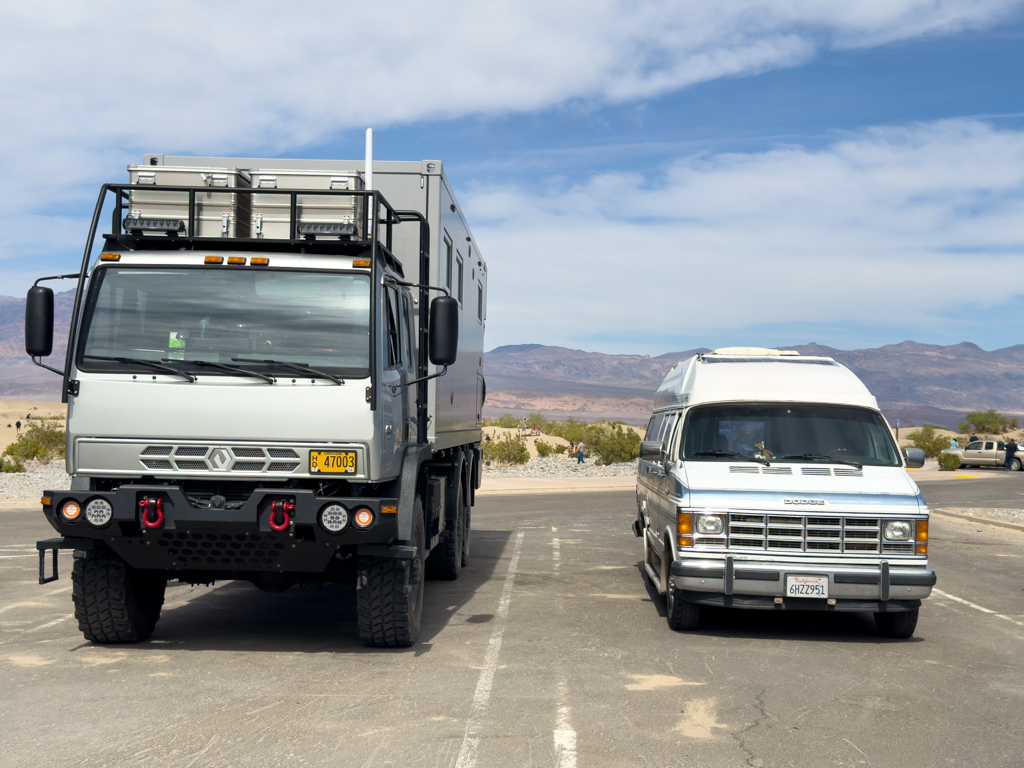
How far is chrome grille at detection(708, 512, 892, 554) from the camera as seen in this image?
8312 millimetres

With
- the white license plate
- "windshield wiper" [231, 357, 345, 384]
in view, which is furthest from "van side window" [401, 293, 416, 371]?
the white license plate

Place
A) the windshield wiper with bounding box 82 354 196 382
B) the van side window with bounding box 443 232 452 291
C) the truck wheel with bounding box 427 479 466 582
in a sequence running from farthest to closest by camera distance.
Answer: the truck wheel with bounding box 427 479 466 582 < the van side window with bounding box 443 232 452 291 < the windshield wiper with bounding box 82 354 196 382

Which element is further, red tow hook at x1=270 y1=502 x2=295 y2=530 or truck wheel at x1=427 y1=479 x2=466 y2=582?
truck wheel at x1=427 y1=479 x2=466 y2=582

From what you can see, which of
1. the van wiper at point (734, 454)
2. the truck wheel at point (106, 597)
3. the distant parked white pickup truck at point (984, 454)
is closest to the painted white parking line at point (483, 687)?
the van wiper at point (734, 454)

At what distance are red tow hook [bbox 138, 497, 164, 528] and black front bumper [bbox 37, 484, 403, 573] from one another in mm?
22

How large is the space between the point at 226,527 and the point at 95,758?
2.14 metres

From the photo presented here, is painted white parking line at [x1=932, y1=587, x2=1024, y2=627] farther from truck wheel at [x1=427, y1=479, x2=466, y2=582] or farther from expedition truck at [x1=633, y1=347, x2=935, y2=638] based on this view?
truck wheel at [x1=427, y1=479, x2=466, y2=582]

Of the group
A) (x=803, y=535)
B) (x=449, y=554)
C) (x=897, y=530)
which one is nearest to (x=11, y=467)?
(x=449, y=554)

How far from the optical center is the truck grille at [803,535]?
8.31 metres

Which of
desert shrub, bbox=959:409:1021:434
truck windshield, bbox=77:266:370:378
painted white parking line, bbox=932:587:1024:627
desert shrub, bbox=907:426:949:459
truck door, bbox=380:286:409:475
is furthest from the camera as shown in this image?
desert shrub, bbox=959:409:1021:434

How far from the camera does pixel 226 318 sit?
295 inches

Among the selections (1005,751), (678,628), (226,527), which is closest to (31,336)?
(226,527)

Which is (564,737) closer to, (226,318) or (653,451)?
(226,318)

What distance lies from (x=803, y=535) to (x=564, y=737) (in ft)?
11.4
